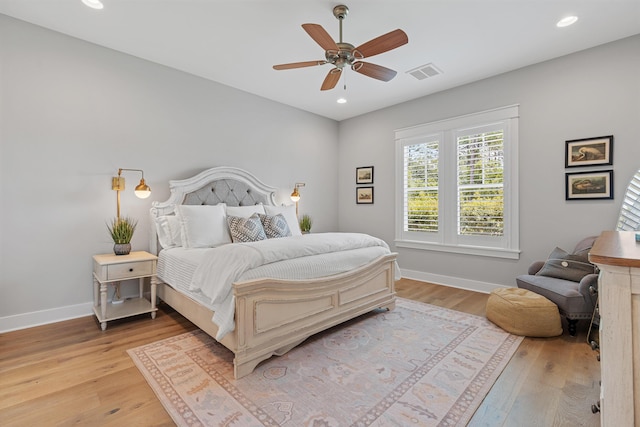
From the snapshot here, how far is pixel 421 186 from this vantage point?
4.74 metres

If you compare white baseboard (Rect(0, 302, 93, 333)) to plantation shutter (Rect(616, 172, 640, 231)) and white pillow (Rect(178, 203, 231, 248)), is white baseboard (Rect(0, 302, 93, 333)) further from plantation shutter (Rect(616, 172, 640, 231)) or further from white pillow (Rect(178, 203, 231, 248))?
plantation shutter (Rect(616, 172, 640, 231))

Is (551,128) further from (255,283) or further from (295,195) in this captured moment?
(255,283)

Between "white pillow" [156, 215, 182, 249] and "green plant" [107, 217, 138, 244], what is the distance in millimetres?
287

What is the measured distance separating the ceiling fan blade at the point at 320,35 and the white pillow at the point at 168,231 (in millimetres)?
2454

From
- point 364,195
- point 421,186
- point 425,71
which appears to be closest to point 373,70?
point 425,71

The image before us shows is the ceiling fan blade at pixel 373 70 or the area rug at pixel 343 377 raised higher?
the ceiling fan blade at pixel 373 70

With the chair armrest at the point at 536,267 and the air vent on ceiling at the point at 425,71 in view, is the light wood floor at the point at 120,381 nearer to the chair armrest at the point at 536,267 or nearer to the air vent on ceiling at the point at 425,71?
the chair armrest at the point at 536,267

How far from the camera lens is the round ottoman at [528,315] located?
8.61ft

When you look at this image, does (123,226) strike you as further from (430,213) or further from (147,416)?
(430,213)

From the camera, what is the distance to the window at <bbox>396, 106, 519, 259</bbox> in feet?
12.7

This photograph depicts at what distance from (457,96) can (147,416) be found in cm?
485

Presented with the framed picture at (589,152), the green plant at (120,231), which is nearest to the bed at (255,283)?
the green plant at (120,231)

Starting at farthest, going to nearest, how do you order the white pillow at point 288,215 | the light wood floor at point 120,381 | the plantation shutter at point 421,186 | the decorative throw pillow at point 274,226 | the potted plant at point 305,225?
the potted plant at point 305,225
the plantation shutter at point 421,186
the white pillow at point 288,215
the decorative throw pillow at point 274,226
the light wood floor at point 120,381

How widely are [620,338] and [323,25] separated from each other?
3.02 m
